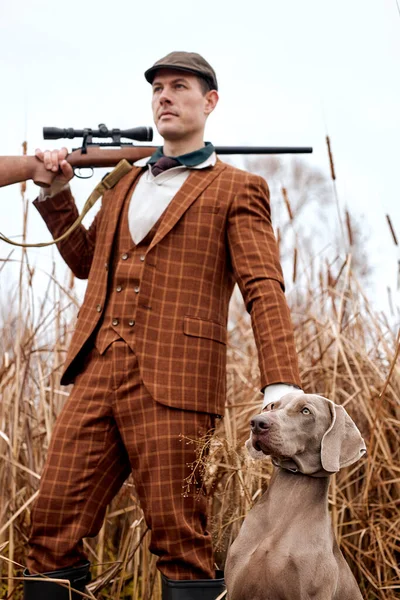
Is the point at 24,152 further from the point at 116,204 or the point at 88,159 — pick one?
the point at 116,204

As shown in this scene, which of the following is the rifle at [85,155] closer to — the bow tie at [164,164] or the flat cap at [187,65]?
the bow tie at [164,164]

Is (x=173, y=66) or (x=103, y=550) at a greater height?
(x=173, y=66)

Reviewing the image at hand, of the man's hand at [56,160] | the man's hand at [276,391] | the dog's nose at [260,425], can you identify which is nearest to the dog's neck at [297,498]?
the dog's nose at [260,425]

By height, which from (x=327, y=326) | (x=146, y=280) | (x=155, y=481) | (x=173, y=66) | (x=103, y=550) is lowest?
(x=103, y=550)

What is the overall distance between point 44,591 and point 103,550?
3.40 feet

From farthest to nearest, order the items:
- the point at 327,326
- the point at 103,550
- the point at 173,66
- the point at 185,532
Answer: the point at 327,326 → the point at 103,550 → the point at 173,66 → the point at 185,532

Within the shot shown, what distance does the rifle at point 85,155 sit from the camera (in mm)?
3611

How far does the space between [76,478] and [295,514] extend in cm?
98

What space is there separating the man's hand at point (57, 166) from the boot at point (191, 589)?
1.65 meters

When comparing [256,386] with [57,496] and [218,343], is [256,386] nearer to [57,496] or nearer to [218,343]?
[218,343]

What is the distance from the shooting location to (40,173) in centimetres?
363

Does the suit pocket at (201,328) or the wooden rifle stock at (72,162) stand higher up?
the wooden rifle stock at (72,162)

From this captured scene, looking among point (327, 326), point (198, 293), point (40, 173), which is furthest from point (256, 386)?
point (40, 173)

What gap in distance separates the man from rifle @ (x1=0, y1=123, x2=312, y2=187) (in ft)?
0.21
